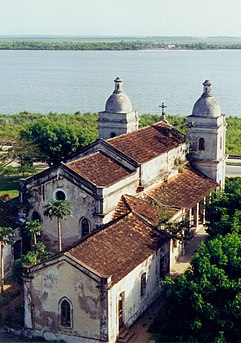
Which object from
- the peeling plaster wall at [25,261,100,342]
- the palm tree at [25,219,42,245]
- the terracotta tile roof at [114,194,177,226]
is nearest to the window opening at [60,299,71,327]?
the peeling plaster wall at [25,261,100,342]

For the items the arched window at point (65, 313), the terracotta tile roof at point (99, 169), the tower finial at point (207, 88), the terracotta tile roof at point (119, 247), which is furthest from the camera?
the tower finial at point (207, 88)

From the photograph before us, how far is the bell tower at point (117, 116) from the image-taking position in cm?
4188

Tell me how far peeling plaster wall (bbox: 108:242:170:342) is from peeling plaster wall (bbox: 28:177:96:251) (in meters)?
3.66

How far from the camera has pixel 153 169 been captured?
35.8 m

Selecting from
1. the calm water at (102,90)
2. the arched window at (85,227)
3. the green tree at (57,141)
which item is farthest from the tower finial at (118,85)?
the calm water at (102,90)

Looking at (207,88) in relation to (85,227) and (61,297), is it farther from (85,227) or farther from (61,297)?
(61,297)

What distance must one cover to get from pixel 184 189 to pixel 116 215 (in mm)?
7275

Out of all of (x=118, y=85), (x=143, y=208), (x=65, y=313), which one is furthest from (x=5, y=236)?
(x=118, y=85)

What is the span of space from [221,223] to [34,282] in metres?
9.59

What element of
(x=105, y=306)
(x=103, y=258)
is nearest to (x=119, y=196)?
(x=103, y=258)

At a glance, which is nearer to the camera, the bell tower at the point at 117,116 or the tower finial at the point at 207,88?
the tower finial at the point at 207,88

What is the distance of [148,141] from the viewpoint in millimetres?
37656

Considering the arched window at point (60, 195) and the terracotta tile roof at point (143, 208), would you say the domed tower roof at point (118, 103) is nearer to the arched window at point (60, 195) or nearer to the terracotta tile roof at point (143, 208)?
the terracotta tile roof at point (143, 208)

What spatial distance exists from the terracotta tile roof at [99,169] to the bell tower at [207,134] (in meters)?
8.81
